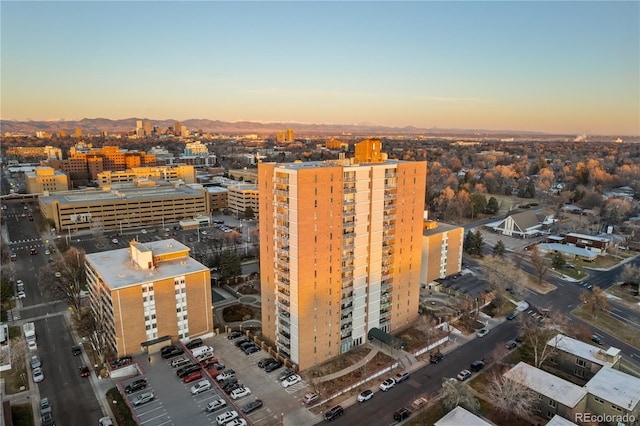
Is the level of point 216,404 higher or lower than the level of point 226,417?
lower

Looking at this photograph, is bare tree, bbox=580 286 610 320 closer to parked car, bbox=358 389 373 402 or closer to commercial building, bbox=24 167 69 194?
parked car, bbox=358 389 373 402

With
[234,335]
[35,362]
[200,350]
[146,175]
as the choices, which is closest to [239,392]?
[200,350]

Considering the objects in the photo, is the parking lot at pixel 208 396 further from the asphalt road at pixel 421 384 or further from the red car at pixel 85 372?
the red car at pixel 85 372

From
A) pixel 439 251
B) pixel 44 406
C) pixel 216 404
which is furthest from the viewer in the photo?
pixel 439 251

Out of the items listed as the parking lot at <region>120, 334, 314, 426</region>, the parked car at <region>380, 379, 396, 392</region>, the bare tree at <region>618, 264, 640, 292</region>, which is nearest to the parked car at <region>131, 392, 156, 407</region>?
the parking lot at <region>120, 334, 314, 426</region>

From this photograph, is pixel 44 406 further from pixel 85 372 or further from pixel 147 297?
pixel 147 297

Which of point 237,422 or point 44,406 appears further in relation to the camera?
point 44,406

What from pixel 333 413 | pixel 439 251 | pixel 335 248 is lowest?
pixel 333 413

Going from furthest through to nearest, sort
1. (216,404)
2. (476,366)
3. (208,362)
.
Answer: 1. (476,366)
2. (208,362)
3. (216,404)
